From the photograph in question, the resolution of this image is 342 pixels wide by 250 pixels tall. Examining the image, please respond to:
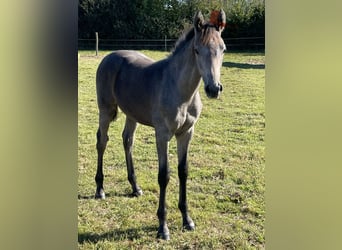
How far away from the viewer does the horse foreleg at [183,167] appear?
1.71 metres

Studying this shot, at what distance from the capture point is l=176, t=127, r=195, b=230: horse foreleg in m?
1.71

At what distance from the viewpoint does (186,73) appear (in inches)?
65.8

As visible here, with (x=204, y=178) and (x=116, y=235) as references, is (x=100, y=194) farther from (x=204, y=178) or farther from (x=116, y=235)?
(x=204, y=178)

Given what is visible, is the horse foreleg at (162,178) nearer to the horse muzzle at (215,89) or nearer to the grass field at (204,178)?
the grass field at (204,178)

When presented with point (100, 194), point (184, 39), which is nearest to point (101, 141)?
point (100, 194)

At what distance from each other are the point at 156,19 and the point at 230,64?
392mm

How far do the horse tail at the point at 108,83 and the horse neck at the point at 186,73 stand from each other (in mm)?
354

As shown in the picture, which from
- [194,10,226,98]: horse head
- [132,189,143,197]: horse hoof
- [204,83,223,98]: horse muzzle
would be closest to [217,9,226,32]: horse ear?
[194,10,226,98]: horse head

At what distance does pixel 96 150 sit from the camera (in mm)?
1795

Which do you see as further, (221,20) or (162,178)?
(162,178)

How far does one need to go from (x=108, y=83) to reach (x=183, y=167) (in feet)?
1.93
